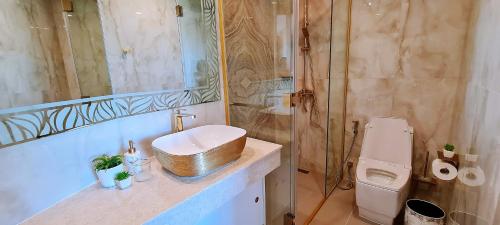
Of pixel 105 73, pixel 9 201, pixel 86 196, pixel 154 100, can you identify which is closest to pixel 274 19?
pixel 154 100

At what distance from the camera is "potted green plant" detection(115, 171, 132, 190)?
3.01ft

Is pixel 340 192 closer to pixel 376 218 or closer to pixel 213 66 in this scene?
pixel 376 218

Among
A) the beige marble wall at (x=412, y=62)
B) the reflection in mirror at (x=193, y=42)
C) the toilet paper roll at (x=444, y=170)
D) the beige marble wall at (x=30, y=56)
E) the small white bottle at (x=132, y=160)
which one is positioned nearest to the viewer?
the beige marble wall at (x=30, y=56)

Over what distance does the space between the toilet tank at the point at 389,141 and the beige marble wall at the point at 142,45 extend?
72.6 inches

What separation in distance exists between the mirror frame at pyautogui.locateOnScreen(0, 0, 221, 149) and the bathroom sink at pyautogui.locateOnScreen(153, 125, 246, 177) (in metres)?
0.19

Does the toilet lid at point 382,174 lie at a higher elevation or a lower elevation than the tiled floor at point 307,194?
higher

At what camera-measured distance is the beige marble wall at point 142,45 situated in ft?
3.41

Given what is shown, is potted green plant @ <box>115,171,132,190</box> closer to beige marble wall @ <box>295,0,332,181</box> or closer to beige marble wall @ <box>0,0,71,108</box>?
beige marble wall @ <box>0,0,71,108</box>

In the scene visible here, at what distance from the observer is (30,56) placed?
0.78 meters

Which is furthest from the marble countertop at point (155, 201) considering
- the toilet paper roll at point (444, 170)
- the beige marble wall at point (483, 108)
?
the toilet paper roll at point (444, 170)

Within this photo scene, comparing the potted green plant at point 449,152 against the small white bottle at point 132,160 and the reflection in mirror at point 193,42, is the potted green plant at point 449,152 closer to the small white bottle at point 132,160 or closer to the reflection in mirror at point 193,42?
the reflection in mirror at point 193,42

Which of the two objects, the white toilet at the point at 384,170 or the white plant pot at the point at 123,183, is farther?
the white toilet at the point at 384,170

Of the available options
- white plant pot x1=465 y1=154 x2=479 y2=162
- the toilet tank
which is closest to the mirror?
white plant pot x1=465 y1=154 x2=479 y2=162

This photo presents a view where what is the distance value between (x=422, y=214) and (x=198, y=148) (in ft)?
6.00
